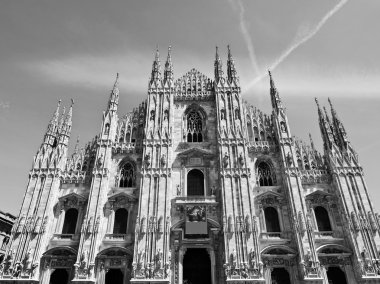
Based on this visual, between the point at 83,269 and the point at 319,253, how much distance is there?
18351 mm

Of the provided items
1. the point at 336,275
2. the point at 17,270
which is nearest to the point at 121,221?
the point at 17,270

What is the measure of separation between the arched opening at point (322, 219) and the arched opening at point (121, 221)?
16.6 m

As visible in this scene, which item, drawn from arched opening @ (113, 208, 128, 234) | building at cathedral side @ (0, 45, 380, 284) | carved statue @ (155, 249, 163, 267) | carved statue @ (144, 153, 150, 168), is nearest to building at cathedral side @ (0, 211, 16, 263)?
building at cathedral side @ (0, 45, 380, 284)

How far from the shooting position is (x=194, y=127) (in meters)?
32.8

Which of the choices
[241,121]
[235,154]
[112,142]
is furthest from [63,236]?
[241,121]

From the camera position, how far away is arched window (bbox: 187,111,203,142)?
105ft

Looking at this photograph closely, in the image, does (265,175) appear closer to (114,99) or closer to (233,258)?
(233,258)

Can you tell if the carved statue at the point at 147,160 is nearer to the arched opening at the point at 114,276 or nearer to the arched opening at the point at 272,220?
the arched opening at the point at 114,276

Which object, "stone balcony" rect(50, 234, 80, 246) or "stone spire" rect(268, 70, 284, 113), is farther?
"stone spire" rect(268, 70, 284, 113)

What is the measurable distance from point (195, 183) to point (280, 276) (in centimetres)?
1051

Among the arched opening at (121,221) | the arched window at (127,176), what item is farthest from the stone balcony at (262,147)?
the arched opening at (121,221)

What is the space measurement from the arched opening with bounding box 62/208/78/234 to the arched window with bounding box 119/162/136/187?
468cm

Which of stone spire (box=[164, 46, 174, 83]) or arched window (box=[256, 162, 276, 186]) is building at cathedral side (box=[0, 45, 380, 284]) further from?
stone spire (box=[164, 46, 174, 83])

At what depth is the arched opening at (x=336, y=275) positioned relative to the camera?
24172 millimetres
